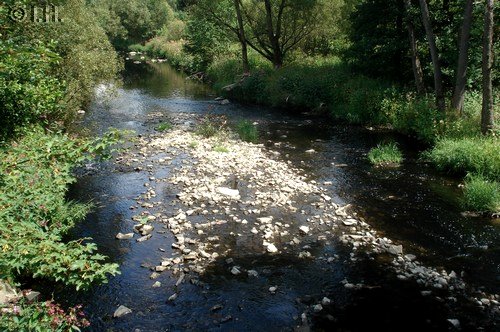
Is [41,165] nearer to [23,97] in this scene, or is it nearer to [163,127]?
[23,97]

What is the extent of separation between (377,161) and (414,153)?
96.2 inches

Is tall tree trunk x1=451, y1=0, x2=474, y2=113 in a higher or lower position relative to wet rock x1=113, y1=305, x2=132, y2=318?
higher

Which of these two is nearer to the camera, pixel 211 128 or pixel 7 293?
pixel 7 293

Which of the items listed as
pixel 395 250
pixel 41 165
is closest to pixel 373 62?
pixel 395 250

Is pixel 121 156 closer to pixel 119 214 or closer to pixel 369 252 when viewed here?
pixel 119 214

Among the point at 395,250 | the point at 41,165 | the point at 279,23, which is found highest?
the point at 279,23

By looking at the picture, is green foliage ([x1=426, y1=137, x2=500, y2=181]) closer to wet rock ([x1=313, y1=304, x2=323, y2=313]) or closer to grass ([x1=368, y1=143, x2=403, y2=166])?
grass ([x1=368, y1=143, x2=403, y2=166])

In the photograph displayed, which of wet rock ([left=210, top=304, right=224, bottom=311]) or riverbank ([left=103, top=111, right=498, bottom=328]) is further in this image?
riverbank ([left=103, top=111, right=498, bottom=328])

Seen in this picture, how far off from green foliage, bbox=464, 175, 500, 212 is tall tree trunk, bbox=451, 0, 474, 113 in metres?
6.86

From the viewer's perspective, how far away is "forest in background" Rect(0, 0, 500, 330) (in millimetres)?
5418

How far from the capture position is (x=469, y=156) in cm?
1434

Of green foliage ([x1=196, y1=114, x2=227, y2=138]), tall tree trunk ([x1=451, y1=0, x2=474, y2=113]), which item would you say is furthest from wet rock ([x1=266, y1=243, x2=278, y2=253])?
tall tree trunk ([x1=451, y1=0, x2=474, y2=113])

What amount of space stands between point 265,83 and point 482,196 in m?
19.7

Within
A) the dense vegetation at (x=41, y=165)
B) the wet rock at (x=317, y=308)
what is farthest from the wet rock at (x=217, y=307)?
the dense vegetation at (x=41, y=165)
